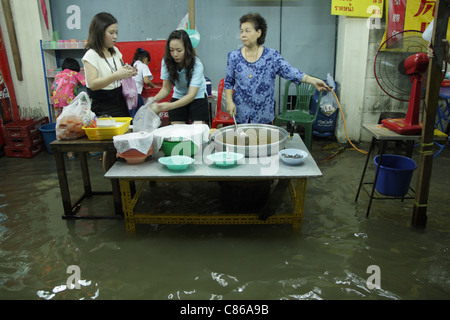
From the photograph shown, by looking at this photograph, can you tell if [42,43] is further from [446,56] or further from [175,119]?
[446,56]

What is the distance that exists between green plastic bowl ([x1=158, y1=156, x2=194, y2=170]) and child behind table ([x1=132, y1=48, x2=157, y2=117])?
2.30m

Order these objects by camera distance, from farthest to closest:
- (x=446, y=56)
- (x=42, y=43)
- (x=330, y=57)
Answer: (x=330, y=57), (x=42, y=43), (x=446, y=56)

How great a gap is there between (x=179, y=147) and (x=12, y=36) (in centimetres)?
395

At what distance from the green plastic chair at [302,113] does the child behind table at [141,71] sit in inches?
78.1

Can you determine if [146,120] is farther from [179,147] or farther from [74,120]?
[74,120]

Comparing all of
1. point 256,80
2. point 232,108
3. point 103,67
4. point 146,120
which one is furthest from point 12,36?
point 256,80

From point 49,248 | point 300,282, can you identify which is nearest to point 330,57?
point 300,282

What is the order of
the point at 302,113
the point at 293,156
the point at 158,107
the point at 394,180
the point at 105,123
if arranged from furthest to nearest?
1. the point at 302,113
2. the point at 158,107
3. the point at 394,180
4. the point at 105,123
5. the point at 293,156

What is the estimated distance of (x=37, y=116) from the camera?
5309mm

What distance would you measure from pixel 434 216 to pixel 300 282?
5.36ft

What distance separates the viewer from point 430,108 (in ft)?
8.51

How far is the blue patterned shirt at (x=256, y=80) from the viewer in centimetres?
319

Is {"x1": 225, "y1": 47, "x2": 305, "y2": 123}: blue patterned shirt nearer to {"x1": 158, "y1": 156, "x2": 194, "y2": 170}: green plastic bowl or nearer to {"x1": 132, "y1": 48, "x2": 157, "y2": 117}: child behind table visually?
{"x1": 158, "y1": 156, "x2": 194, "y2": 170}: green plastic bowl
